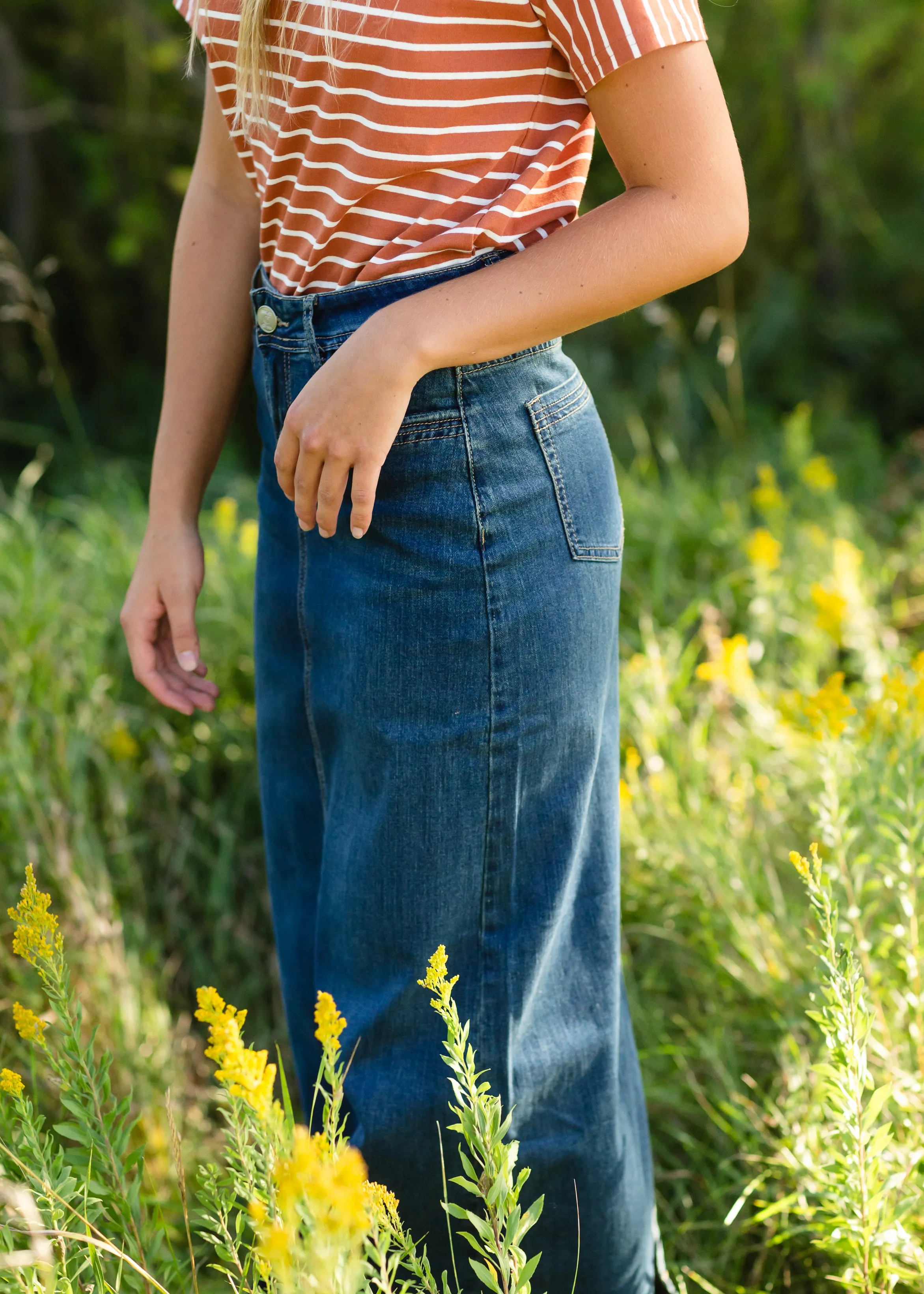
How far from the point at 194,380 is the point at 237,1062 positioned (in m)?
0.85

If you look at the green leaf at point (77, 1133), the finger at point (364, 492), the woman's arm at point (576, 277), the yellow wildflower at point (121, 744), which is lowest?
the yellow wildflower at point (121, 744)

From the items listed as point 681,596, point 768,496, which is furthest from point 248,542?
point 768,496

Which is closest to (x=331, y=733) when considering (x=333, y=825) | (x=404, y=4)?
(x=333, y=825)

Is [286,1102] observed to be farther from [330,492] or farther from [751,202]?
[751,202]

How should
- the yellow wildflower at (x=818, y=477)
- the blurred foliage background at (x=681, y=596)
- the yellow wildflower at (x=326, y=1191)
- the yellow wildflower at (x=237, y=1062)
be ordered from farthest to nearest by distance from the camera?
the yellow wildflower at (x=818, y=477) < the blurred foliage background at (x=681, y=596) < the yellow wildflower at (x=237, y=1062) < the yellow wildflower at (x=326, y=1191)

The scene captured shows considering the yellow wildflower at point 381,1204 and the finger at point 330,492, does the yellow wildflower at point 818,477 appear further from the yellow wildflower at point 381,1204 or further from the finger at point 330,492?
the yellow wildflower at point 381,1204

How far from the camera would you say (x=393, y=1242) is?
1.09 metres

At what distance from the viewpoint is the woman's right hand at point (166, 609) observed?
1302 millimetres

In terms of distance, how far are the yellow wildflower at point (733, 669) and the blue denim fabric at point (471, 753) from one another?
919mm

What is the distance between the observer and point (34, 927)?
2.89 ft

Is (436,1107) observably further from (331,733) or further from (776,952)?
(776,952)

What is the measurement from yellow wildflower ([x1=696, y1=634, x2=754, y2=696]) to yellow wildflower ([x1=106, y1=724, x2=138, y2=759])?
1.18 metres

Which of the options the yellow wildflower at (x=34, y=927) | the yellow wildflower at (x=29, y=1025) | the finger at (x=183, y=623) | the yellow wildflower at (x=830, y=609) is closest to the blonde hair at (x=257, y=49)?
the finger at (x=183, y=623)

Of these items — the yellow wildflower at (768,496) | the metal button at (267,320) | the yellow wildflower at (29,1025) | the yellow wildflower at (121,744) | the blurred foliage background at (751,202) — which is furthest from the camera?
the blurred foliage background at (751,202)
